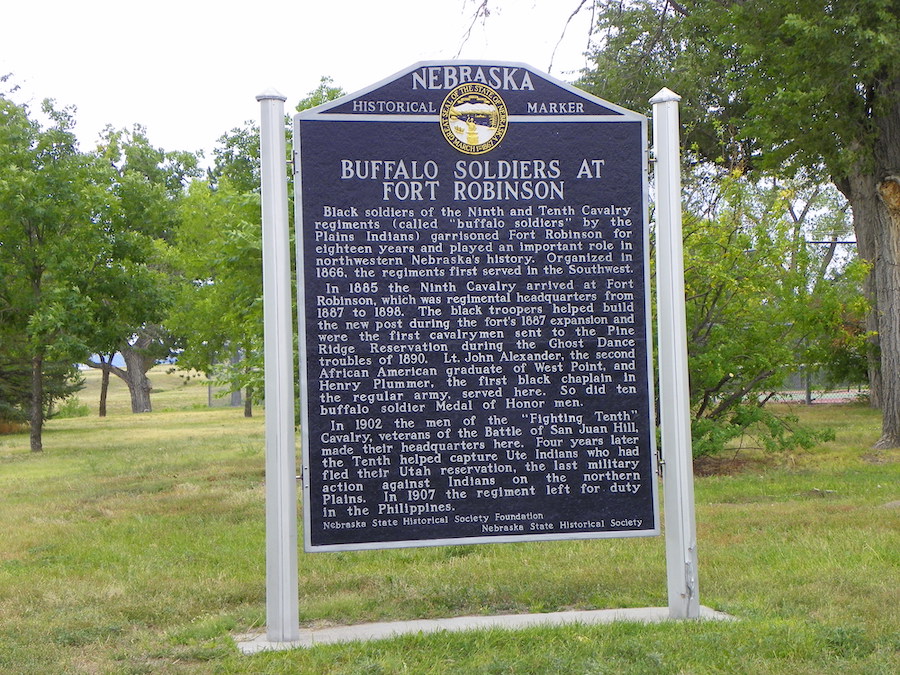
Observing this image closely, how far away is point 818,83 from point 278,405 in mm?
11284

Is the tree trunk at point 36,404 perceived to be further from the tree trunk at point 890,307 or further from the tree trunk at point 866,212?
the tree trunk at point 890,307

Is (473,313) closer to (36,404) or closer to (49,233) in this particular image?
(49,233)

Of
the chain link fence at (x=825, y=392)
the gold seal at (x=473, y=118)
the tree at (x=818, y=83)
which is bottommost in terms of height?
the chain link fence at (x=825, y=392)

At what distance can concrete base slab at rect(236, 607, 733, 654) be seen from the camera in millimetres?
5516

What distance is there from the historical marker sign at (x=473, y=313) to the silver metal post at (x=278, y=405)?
0.11 metres

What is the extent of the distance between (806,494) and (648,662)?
6888 millimetres

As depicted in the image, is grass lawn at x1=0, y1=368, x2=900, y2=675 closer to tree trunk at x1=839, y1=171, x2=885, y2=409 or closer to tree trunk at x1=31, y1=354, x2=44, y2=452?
tree trunk at x1=839, y1=171, x2=885, y2=409

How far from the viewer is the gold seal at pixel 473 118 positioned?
227 inches

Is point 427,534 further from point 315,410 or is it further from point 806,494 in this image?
point 806,494

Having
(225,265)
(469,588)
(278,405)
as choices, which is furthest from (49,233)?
(278,405)

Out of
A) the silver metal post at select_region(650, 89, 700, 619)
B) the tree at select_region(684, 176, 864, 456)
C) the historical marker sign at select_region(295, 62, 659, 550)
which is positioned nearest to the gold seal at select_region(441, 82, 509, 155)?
the historical marker sign at select_region(295, 62, 659, 550)

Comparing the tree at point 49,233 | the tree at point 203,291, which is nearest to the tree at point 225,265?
the tree at point 203,291

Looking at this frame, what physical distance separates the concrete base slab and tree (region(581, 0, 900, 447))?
9.73m

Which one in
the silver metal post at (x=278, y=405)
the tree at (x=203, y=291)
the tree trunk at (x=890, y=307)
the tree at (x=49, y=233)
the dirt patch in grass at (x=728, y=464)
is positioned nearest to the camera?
the silver metal post at (x=278, y=405)
